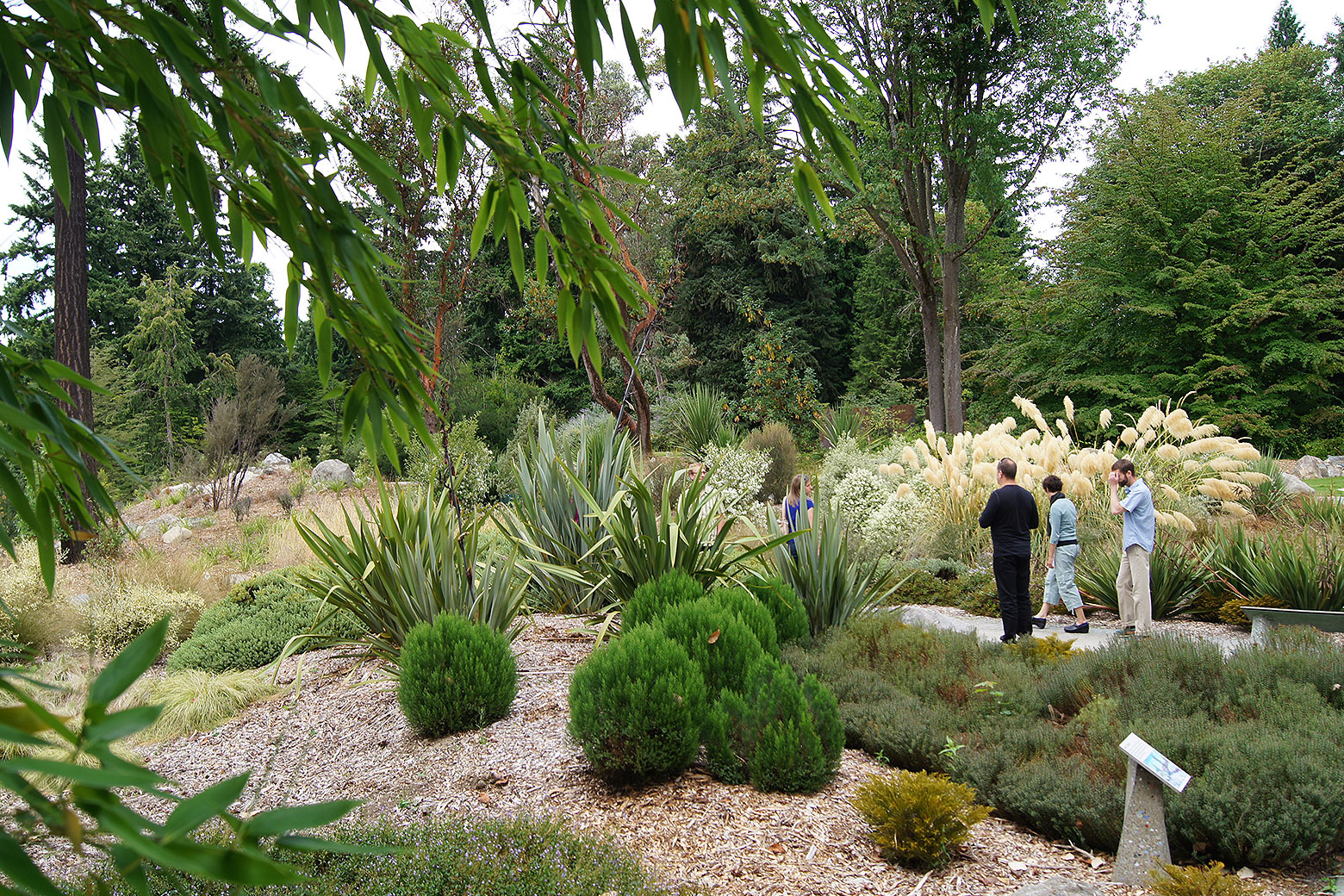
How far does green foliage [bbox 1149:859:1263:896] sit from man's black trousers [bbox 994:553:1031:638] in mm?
3873

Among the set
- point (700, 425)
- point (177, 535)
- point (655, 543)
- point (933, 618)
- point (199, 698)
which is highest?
point (700, 425)

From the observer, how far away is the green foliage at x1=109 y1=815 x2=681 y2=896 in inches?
105

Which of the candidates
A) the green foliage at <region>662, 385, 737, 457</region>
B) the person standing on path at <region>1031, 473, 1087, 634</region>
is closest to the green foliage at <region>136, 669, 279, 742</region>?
the person standing on path at <region>1031, 473, 1087, 634</region>

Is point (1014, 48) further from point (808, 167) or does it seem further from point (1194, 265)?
point (808, 167)

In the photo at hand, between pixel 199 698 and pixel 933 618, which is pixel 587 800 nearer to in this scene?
pixel 199 698

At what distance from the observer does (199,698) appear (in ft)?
18.2

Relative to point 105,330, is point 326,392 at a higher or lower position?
lower

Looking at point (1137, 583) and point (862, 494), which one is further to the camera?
point (862, 494)

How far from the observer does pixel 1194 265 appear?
775 inches

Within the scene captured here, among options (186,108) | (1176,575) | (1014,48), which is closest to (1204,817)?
(186,108)

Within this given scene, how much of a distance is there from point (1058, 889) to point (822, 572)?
3.19 m

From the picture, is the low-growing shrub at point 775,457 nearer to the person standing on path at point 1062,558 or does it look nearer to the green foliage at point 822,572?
the person standing on path at point 1062,558

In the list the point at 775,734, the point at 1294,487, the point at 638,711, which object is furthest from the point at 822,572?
the point at 1294,487

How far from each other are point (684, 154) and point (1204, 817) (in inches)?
770
